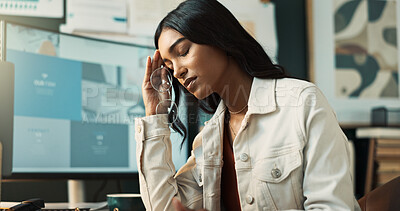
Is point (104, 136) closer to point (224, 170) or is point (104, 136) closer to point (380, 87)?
point (224, 170)

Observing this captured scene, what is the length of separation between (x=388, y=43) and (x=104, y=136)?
1668 mm

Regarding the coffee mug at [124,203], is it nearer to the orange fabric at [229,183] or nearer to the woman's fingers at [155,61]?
the orange fabric at [229,183]

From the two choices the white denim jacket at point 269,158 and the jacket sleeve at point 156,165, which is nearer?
the white denim jacket at point 269,158

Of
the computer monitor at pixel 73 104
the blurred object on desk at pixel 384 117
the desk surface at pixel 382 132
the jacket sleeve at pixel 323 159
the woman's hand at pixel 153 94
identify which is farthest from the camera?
the blurred object on desk at pixel 384 117

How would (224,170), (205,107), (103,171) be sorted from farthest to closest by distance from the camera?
(103,171)
(205,107)
(224,170)

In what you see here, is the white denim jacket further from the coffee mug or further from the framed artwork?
the framed artwork

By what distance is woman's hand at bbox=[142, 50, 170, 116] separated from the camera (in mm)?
1311

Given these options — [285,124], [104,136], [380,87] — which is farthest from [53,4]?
[380,87]

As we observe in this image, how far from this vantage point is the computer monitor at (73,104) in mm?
1559

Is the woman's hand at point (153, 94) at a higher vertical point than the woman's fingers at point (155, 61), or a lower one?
lower

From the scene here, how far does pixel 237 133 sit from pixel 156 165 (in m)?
0.25

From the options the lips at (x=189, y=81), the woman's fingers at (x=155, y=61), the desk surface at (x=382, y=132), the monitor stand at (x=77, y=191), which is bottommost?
the monitor stand at (x=77, y=191)

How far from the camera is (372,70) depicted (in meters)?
2.44

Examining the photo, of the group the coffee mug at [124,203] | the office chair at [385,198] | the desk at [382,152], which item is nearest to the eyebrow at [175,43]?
the coffee mug at [124,203]
